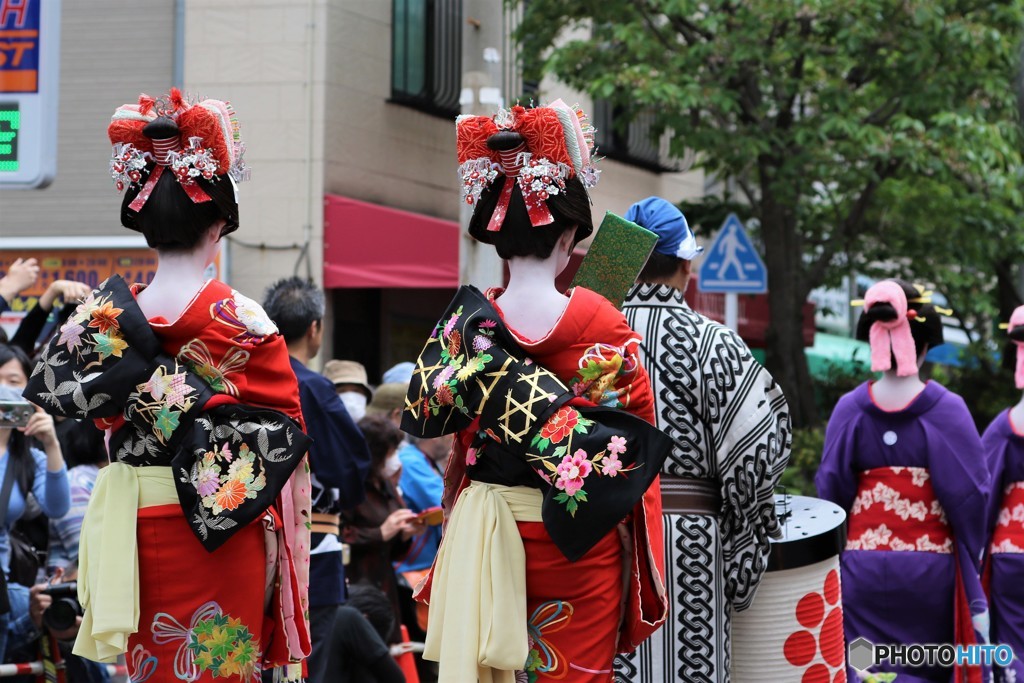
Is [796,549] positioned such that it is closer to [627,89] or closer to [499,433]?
[499,433]

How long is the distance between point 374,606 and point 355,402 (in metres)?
1.44

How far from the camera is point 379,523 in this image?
704cm

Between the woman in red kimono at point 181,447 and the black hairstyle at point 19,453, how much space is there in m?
1.59

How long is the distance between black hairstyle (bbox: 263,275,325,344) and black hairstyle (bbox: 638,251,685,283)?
164 cm

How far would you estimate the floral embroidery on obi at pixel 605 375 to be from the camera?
149 inches

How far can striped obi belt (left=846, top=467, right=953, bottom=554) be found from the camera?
641cm

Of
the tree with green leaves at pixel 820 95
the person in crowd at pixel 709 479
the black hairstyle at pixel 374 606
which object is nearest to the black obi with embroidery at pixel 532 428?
the person in crowd at pixel 709 479

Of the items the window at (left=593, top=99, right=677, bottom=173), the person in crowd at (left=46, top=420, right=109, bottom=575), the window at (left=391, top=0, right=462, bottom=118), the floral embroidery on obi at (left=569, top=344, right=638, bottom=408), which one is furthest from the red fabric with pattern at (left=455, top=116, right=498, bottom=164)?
the window at (left=593, top=99, right=677, bottom=173)

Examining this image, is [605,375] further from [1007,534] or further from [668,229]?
[1007,534]

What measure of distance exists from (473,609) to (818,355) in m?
18.5

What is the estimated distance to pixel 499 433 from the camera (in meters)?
3.77

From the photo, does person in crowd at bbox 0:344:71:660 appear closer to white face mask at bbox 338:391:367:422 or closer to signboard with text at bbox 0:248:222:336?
white face mask at bbox 338:391:367:422

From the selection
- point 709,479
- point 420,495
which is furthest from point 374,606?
point 709,479

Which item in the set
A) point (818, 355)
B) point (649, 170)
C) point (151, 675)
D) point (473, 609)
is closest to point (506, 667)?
point (473, 609)
